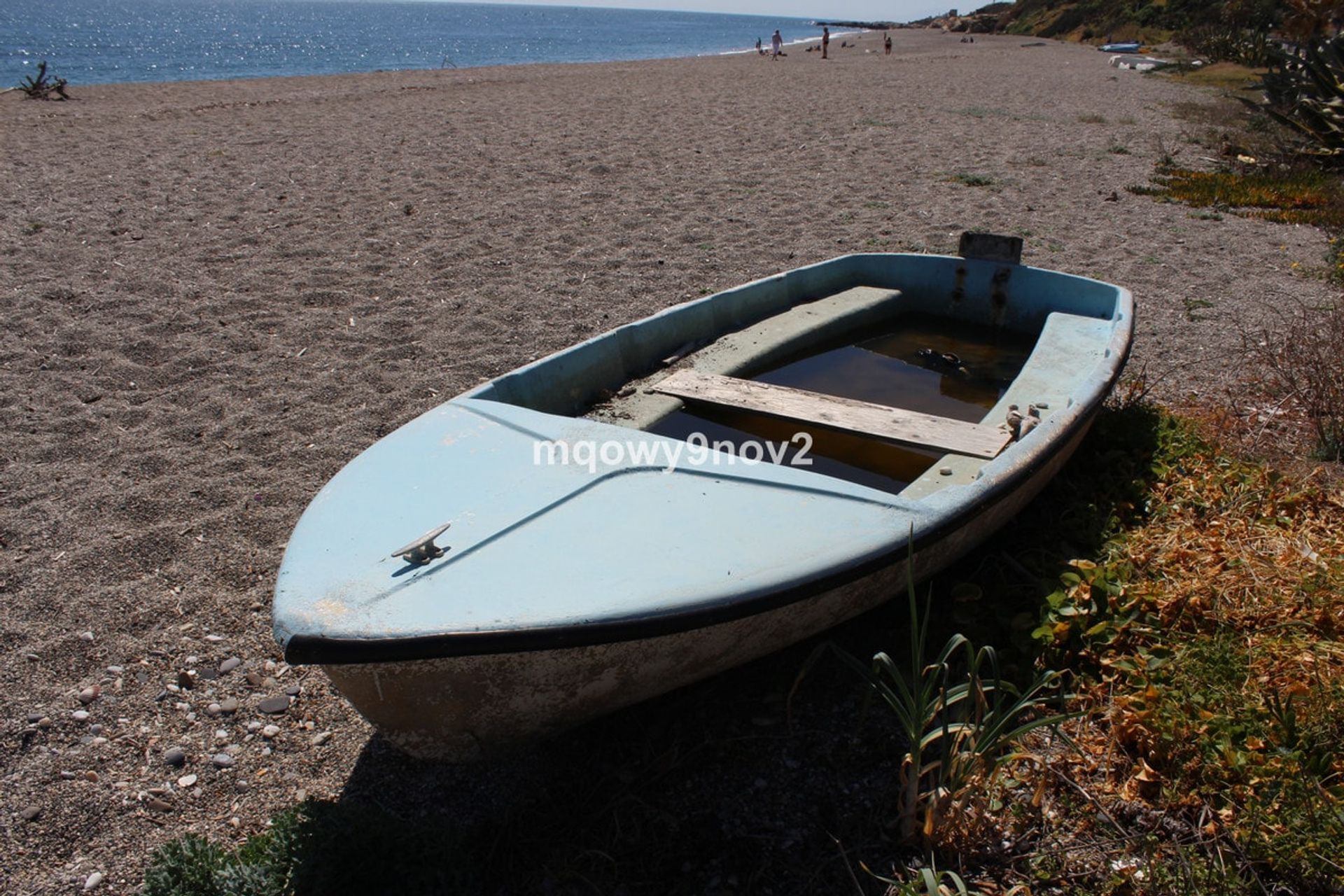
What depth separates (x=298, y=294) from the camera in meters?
6.57

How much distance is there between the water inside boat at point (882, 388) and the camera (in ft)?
12.5

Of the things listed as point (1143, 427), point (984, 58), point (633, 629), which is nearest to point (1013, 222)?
point (1143, 427)

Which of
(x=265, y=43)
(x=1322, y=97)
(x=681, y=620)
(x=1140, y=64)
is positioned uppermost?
(x=265, y=43)

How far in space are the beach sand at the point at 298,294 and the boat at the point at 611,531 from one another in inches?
24.9

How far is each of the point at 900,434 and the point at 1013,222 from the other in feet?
18.8

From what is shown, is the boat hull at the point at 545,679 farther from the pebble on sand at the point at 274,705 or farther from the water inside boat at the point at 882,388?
the water inside boat at the point at 882,388

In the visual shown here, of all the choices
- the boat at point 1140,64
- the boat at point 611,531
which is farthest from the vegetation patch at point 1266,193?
the boat at point 1140,64

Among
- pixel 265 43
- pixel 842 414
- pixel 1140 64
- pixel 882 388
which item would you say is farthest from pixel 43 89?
pixel 265 43

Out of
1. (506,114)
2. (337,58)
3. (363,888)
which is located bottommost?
(363,888)

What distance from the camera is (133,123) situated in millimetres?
13273

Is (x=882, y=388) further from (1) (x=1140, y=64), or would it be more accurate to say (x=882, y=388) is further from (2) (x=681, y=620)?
(1) (x=1140, y=64)

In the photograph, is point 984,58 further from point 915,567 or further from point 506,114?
point 915,567

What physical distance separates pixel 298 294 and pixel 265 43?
59757 millimetres

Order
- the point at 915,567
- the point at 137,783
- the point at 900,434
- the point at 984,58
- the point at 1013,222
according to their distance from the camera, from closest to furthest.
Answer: the point at 137,783 < the point at 915,567 < the point at 900,434 < the point at 1013,222 < the point at 984,58
